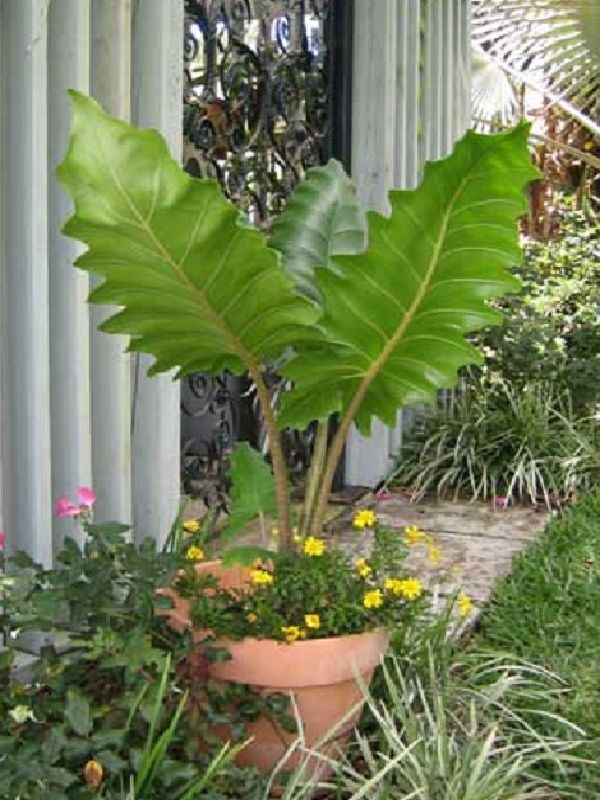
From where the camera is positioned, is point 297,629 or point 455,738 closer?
point 297,629

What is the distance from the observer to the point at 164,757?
2131mm

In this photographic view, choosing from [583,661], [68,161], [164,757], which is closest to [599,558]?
[583,661]

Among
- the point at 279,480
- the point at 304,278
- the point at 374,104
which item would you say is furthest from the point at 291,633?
the point at 374,104

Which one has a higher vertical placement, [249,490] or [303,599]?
[249,490]

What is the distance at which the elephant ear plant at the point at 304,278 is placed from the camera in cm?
207

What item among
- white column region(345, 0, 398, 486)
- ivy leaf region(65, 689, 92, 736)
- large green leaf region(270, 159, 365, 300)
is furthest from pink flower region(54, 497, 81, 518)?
white column region(345, 0, 398, 486)

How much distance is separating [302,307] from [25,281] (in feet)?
2.50

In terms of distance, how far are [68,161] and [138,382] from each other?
128cm

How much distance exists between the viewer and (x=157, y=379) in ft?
10.6

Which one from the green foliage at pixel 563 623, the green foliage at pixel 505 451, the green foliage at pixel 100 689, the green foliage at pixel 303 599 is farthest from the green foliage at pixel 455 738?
the green foliage at pixel 505 451

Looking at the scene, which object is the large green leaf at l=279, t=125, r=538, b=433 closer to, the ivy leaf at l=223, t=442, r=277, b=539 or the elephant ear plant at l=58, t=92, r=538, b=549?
the elephant ear plant at l=58, t=92, r=538, b=549

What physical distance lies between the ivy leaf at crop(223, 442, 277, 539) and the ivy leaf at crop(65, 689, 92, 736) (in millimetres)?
742

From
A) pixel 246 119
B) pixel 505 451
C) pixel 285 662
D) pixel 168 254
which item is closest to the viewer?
pixel 168 254

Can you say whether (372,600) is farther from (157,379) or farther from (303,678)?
(157,379)
